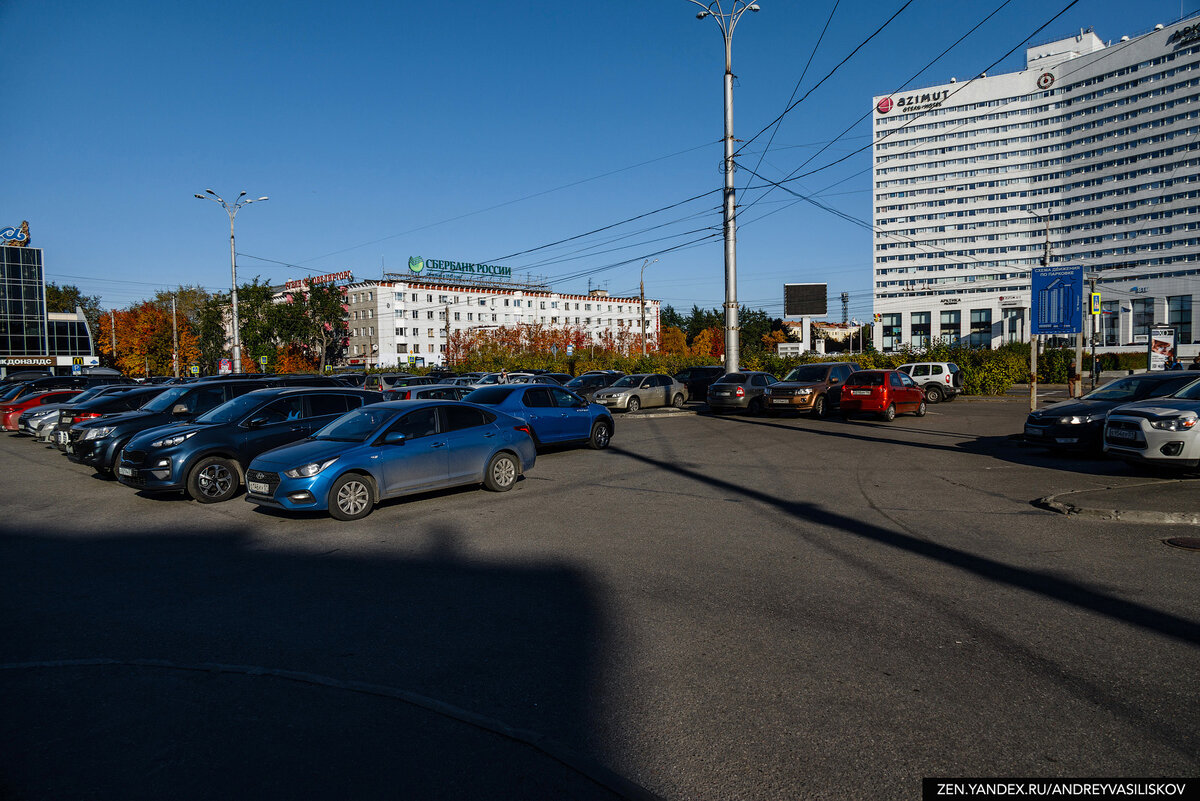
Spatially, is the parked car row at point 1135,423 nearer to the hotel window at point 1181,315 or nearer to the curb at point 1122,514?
the curb at point 1122,514

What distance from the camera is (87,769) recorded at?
11.8 feet

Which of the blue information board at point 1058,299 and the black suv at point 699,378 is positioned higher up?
the blue information board at point 1058,299

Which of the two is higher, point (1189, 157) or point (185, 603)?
point (1189, 157)

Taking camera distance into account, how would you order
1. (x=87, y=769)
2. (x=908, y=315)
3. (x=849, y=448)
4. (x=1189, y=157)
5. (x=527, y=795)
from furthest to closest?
1. (x=908, y=315)
2. (x=1189, y=157)
3. (x=849, y=448)
4. (x=87, y=769)
5. (x=527, y=795)

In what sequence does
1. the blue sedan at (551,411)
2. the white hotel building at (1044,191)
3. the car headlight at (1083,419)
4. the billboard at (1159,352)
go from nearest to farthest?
the car headlight at (1083,419) < the blue sedan at (551,411) < the billboard at (1159,352) < the white hotel building at (1044,191)

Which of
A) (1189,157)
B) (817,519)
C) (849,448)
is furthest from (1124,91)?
(817,519)

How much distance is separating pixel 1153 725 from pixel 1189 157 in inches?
5139

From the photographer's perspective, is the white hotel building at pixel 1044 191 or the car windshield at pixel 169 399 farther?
the white hotel building at pixel 1044 191

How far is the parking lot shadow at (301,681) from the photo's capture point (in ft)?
11.5

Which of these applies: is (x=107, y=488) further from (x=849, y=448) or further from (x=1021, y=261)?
(x=1021, y=261)

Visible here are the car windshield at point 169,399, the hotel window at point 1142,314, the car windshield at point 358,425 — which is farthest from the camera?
the hotel window at point 1142,314

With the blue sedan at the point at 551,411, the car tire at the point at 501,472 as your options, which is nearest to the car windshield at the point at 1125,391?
the blue sedan at the point at 551,411

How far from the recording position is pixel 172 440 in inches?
445

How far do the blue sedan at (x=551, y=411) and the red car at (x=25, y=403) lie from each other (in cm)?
1678
